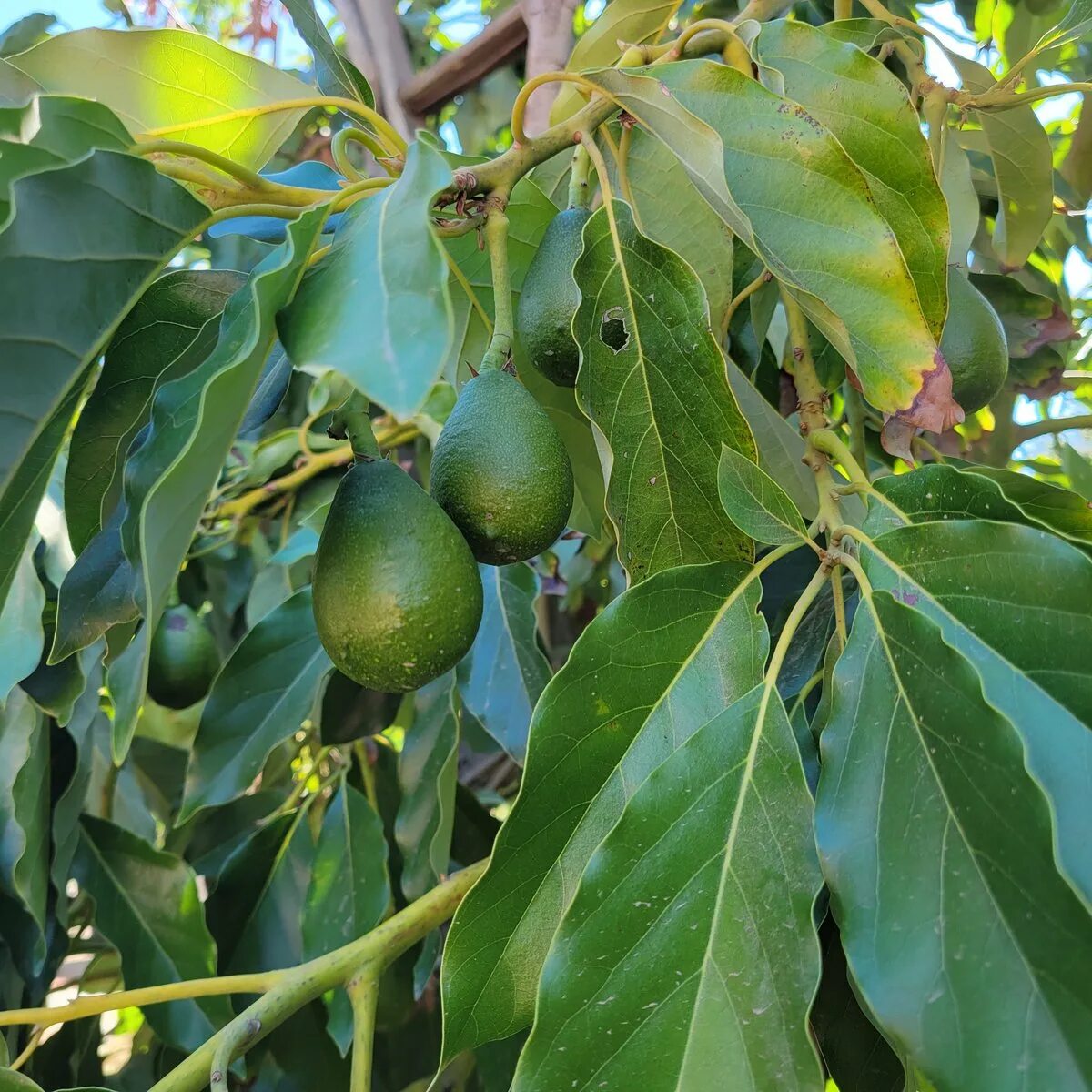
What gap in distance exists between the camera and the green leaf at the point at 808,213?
0.53 m

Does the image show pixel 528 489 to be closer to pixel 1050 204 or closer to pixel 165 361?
pixel 165 361

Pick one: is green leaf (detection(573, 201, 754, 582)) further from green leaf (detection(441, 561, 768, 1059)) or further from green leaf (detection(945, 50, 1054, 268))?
green leaf (detection(945, 50, 1054, 268))

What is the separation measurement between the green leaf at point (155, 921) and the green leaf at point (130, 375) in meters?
0.60

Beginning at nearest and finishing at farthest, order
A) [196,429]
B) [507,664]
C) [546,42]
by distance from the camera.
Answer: [196,429]
[507,664]
[546,42]

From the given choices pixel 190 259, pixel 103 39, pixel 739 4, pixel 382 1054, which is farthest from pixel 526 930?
pixel 190 259

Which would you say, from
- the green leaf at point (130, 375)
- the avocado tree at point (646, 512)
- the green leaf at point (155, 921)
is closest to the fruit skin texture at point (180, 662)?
the green leaf at point (155, 921)

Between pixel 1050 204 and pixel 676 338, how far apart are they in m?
0.60

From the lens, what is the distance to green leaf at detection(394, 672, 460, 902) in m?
1.00

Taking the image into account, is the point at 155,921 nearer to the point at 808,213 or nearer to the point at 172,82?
the point at 172,82

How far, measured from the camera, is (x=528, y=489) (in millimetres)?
559

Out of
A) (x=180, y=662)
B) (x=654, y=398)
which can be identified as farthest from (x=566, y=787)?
(x=180, y=662)

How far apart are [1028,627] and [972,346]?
347 millimetres

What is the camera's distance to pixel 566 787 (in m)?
0.53

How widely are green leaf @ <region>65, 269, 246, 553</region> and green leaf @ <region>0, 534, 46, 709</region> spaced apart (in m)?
0.12
